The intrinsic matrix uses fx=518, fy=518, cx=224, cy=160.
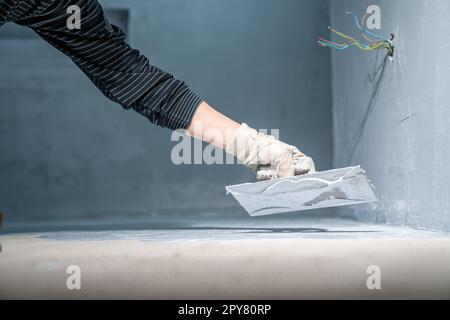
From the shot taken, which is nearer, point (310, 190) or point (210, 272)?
point (210, 272)

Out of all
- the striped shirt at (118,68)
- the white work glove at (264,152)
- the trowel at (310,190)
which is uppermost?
the striped shirt at (118,68)

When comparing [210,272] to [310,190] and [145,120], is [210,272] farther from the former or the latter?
[145,120]

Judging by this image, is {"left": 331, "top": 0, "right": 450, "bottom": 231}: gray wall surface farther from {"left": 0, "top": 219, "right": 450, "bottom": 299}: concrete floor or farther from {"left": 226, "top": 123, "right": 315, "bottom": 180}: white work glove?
{"left": 0, "top": 219, "right": 450, "bottom": 299}: concrete floor

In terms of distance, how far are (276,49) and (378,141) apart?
99 cm

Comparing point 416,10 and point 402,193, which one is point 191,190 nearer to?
point 402,193

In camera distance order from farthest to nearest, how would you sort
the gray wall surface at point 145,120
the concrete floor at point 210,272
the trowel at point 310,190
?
the gray wall surface at point 145,120
the trowel at point 310,190
the concrete floor at point 210,272

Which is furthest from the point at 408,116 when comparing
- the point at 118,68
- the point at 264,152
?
the point at 118,68

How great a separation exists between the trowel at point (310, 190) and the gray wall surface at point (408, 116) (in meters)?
0.19

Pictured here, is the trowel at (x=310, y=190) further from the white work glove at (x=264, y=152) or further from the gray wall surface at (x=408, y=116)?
the gray wall surface at (x=408, y=116)

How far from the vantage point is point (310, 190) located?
92 centimetres

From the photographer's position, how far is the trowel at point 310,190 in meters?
0.89

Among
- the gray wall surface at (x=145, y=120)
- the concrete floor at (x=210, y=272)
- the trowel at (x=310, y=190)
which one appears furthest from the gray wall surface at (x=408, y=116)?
the gray wall surface at (x=145, y=120)

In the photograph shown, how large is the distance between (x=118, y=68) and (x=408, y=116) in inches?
25.3

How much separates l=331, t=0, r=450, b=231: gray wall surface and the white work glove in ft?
0.88
